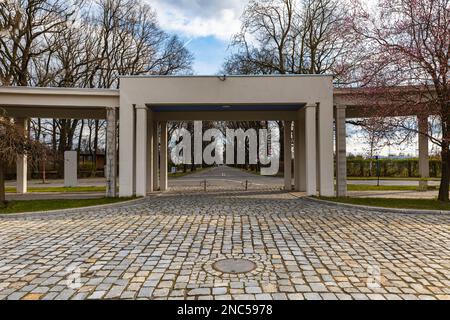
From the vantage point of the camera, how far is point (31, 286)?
407 centimetres

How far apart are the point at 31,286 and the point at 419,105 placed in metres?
12.0

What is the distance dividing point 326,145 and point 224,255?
9.56 meters

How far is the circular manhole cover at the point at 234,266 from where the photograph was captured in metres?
4.63

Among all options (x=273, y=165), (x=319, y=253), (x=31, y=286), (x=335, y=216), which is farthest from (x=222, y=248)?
(x=273, y=165)

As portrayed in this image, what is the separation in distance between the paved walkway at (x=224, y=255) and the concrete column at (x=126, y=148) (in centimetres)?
438

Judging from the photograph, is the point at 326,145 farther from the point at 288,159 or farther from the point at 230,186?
the point at 230,186

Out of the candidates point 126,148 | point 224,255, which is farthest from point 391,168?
point 224,255

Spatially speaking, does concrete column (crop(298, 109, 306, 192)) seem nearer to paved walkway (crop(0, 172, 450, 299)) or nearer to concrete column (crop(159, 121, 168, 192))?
paved walkway (crop(0, 172, 450, 299))

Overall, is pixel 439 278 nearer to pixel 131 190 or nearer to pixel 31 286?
pixel 31 286

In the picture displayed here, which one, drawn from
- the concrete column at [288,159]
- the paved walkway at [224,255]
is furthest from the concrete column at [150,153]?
the concrete column at [288,159]

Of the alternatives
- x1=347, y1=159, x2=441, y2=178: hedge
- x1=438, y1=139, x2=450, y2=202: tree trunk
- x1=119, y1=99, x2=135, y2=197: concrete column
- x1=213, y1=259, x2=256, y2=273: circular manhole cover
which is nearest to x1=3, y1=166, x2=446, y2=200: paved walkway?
x1=119, y1=99, x2=135, y2=197: concrete column

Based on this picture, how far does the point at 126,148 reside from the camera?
13805 millimetres
